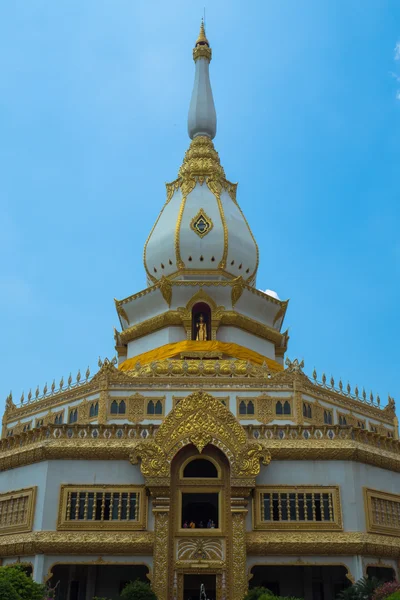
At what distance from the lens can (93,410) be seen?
31500mm

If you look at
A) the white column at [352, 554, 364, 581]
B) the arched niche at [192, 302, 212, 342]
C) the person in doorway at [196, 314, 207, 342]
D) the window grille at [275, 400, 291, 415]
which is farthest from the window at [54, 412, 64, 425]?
the white column at [352, 554, 364, 581]

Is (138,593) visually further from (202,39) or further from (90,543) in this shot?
(202,39)

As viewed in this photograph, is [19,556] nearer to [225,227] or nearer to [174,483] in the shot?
[174,483]

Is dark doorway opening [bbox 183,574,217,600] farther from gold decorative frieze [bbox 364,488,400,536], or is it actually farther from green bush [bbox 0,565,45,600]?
gold decorative frieze [bbox 364,488,400,536]

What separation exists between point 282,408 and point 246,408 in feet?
5.24

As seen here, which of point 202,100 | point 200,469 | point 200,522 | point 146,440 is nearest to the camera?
point 146,440

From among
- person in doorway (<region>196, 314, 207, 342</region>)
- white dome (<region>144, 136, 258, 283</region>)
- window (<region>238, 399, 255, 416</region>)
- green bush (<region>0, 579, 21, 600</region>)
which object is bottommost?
green bush (<region>0, 579, 21, 600</region>)

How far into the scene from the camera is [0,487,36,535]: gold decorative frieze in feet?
83.7

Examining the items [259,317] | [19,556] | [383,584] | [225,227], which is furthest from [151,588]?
[225,227]

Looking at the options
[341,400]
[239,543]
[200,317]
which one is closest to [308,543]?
[239,543]

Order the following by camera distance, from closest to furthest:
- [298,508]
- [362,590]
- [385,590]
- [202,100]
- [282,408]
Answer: [385,590] → [362,590] → [298,508] → [282,408] → [202,100]

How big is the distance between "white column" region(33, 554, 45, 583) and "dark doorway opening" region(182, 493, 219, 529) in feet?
17.0

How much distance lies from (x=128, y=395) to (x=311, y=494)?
31.1 feet

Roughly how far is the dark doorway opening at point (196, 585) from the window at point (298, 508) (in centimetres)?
281
